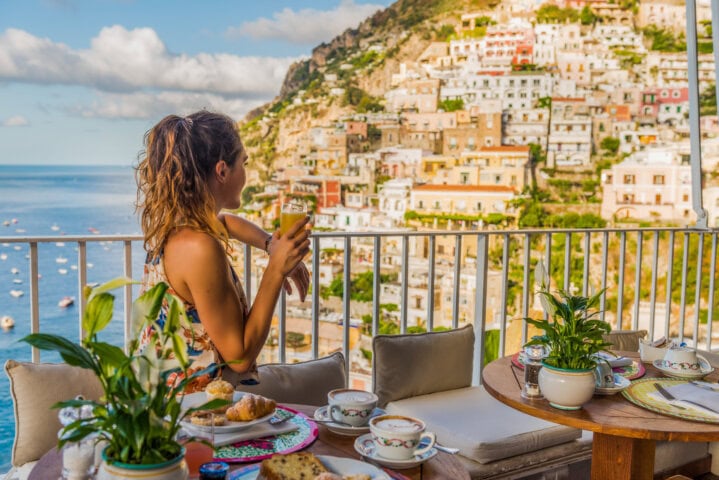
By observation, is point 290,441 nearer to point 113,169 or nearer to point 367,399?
point 367,399

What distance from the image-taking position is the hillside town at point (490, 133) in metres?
30.3

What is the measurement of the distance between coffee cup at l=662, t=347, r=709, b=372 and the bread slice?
1.30m

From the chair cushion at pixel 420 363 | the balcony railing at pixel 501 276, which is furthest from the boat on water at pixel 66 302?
the chair cushion at pixel 420 363

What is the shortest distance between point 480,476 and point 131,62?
4001cm

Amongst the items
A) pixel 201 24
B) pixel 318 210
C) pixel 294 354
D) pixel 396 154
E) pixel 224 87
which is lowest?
pixel 294 354

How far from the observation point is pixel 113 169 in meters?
27.2

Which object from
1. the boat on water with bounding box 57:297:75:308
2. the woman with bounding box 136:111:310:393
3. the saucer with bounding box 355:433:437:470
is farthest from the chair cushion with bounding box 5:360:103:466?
the boat on water with bounding box 57:297:75:308

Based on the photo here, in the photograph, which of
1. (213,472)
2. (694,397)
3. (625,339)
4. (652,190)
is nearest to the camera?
(213,472)

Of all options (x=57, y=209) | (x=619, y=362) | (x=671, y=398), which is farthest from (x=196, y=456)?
(x=57, y=209)

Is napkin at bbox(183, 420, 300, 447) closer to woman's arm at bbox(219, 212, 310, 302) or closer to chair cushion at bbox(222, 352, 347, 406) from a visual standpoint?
woman's arm at bbox(219, 212, 310, 302)

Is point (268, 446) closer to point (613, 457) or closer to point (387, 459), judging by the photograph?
point (387, 459)

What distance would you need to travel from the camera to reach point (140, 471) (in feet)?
2.61

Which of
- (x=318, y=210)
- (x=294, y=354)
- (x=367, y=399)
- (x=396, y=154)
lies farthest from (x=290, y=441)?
(x=396, y=154)

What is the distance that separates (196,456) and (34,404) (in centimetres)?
95
